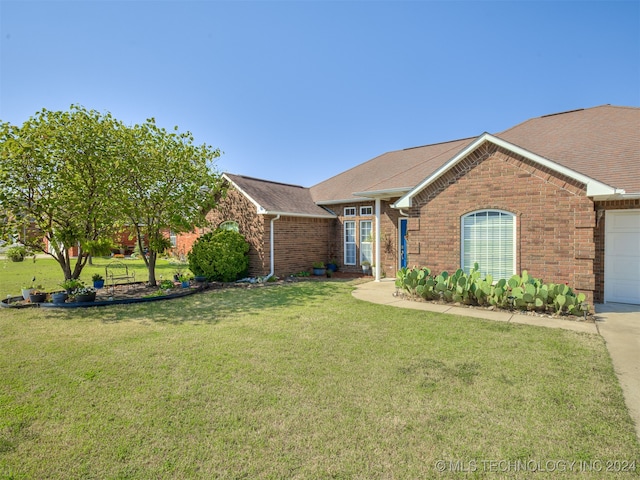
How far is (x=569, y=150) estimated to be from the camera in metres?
11.2

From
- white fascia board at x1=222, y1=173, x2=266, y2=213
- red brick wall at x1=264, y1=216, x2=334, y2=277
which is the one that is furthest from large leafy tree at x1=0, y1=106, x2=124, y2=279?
red brick wall at x1=264, y1=216, x2=334, y2=277

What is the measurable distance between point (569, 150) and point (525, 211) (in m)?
4.26

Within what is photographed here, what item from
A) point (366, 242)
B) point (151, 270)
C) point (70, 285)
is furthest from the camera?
point (366, 242)

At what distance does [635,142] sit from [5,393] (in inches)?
621

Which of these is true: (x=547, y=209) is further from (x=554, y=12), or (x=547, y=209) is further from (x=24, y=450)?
(x=24, y=450)

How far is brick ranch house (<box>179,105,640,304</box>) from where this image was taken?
841 centimetres

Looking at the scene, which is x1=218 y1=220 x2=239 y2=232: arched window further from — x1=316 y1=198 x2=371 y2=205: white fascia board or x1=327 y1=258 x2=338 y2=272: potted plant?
x1=327 y1=258 x2=338 y2=272: potted plant

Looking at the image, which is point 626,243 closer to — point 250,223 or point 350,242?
point 350,242

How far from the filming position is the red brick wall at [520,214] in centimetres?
815

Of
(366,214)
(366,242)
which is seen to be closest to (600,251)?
(366,242)

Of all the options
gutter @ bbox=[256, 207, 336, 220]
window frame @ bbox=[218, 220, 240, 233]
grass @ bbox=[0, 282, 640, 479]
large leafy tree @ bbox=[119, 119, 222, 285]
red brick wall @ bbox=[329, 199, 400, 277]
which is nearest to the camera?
grass @ bbox=[0, 282, 640, 479]

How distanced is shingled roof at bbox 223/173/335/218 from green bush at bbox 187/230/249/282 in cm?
173

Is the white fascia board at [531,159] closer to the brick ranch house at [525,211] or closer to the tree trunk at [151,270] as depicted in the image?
the brick ranch house at [525,211]

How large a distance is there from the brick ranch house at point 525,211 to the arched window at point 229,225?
34 cm
